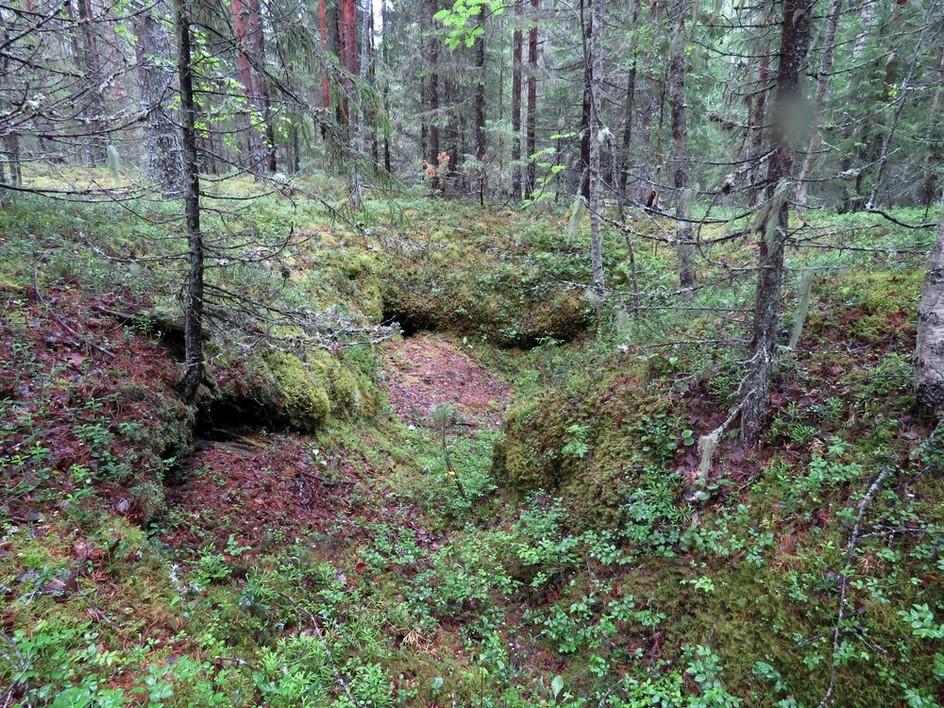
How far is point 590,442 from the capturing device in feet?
19.7

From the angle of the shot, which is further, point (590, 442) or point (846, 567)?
point (590, 442)

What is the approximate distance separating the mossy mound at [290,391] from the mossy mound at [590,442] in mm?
2683

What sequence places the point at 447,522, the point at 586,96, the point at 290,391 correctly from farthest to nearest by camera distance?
the point at 586,96 < the point at 290,391 < the point at 447,522

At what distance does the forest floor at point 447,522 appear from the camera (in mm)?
3221

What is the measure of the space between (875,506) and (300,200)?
14865 mm

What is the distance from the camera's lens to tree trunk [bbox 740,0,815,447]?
3.72 metres

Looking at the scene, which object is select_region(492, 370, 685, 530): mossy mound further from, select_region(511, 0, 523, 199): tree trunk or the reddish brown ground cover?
select_region(511, 0, 523, 199): tree trunk

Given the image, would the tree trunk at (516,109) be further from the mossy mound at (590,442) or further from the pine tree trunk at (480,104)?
the mossy mound at (590,442)

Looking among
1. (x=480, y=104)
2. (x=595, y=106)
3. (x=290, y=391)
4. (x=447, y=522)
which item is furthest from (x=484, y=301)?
(x=480, y=104)

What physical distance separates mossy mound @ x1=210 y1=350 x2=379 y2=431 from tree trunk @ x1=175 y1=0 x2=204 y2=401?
91 cm

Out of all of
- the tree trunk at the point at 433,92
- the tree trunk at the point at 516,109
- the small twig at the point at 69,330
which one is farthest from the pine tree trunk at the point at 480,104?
the small twig at the point at 69,330

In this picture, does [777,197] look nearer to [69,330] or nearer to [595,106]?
[595,106]

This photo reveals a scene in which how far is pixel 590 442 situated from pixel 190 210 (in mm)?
5032

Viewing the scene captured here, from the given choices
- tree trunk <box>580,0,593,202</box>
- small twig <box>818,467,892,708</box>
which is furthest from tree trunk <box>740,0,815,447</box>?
tree trunk <box>580,0,593,202</box>
